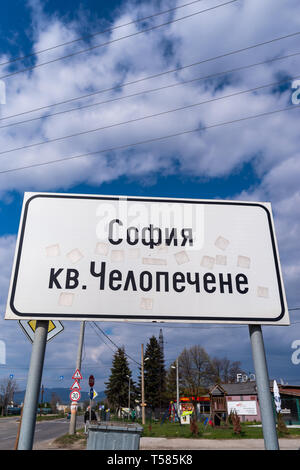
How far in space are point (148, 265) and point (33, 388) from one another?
1062 millimetres

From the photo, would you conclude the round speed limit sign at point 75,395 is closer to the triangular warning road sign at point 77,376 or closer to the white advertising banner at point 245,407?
the triangular warning road sign at point 77,376

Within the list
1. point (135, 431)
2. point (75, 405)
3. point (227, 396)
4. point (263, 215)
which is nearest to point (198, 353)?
point (227, 396)

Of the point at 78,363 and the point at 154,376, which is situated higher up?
the point at 154,376

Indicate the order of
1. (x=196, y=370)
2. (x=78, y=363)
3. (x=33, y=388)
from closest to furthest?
(x=33, y=388) → (x=78, y=363) → (x=196, y=370)

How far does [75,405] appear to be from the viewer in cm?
1664

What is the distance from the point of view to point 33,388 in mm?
1987

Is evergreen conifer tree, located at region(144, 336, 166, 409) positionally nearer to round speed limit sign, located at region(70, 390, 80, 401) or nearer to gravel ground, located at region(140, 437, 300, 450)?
gravel ground, located at region(140, 437, 300, 450)

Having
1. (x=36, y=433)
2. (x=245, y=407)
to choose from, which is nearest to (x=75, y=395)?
(x=36, y=433)

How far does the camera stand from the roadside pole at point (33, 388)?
1868 mm

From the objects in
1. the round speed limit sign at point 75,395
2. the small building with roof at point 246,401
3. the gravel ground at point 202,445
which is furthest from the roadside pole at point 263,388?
the small building with roof at point 246,401

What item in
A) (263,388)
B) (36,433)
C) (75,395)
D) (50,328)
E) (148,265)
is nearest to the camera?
(263,388)

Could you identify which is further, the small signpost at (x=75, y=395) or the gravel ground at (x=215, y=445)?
the small signpost at (x=75, y=395)

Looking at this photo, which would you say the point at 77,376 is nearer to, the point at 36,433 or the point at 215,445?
the point at 215,445

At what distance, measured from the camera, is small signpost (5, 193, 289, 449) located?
2193 millimetres
